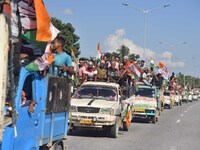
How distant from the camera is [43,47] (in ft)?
21.1

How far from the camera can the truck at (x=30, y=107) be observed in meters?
4.61

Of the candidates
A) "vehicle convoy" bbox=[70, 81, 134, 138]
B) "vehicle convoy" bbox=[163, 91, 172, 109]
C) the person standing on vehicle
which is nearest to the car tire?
"vehicle convoy" bbox=[70, 81, 134, 138]

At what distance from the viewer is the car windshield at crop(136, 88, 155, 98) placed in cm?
2350

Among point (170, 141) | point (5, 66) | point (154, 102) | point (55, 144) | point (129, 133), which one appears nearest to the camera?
point (5, 66)

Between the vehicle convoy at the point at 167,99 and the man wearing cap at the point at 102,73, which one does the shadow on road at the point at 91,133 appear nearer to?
the man wearing cap at the point at 102,73

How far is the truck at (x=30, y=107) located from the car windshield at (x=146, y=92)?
15.0 metres

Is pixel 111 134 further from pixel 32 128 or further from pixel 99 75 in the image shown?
pixel 32 128

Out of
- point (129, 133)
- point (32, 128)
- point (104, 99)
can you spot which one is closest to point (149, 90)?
point (129, 133)

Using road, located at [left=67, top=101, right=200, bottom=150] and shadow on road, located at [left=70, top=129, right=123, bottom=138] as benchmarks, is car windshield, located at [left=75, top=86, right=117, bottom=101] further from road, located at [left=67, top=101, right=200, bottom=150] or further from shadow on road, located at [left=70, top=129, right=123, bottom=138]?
road, located at [left=67, top=101, right=200, bottom=150]

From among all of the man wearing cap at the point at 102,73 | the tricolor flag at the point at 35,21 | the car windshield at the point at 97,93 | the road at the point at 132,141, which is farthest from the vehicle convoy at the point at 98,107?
the tricolor flag at the point at 35,21

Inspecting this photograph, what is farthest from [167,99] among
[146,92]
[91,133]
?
[91,133]

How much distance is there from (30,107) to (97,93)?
949 centimetres

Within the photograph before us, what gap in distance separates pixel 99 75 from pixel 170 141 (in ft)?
14.8

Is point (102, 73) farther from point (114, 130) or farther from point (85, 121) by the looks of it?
point (85, 121)
